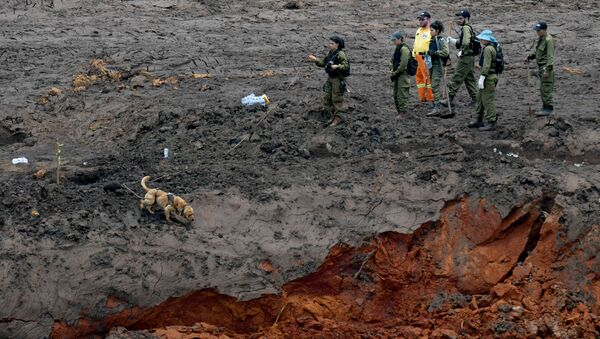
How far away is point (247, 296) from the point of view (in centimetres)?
1232

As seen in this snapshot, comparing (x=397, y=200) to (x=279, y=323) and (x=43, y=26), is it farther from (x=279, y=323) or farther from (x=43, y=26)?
(x=43, y=26)

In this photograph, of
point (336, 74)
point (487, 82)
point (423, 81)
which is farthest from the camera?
point (423, 81)

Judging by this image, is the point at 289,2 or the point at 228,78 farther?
the point at 289,2

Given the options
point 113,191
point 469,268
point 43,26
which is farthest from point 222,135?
point 43,26

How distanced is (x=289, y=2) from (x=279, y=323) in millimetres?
9854

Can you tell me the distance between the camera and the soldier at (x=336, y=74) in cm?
1447

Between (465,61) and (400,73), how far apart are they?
1087mm

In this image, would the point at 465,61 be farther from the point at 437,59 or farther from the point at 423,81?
the point at 423,81

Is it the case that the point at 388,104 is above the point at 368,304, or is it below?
above

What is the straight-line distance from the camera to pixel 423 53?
15727mm

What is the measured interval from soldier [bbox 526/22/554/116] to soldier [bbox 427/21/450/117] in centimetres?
131

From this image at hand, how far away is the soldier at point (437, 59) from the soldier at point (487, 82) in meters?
0.77

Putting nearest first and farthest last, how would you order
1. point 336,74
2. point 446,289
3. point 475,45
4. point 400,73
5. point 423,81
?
point 446,289
point 336,74
point 400,73
point 475,45
point 423,81

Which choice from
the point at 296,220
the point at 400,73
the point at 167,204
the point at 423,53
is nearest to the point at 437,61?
the point at 423,53
